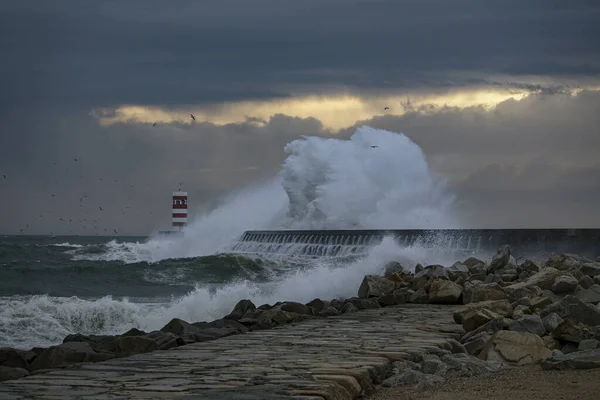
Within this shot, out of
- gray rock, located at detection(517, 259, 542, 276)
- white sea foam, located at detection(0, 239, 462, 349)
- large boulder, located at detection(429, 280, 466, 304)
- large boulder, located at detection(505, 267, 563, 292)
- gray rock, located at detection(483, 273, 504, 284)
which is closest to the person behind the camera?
large boulder, located at detection(505, 267, 563, 292)

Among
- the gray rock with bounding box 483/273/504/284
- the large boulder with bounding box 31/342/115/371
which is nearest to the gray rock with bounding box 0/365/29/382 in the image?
the large boulder with bounding box 31/342/115/371

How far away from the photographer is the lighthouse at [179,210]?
44.2 m

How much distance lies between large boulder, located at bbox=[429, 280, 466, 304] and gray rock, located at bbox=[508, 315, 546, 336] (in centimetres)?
366

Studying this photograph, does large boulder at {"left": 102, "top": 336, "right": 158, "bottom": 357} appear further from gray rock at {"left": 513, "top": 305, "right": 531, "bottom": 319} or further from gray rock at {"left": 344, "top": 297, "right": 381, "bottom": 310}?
gray rock at {"left": 344, "top": 297, "right": 381, "bottom": 310}

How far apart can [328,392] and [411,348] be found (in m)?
1.95

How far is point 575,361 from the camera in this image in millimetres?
5930

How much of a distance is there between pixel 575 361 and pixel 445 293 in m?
5.16

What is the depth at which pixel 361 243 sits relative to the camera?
24953 mm

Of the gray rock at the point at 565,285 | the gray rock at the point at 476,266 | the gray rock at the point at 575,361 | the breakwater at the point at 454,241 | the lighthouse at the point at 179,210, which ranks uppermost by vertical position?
the lighthouse at the point at 179,210

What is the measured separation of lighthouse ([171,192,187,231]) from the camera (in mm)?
44250

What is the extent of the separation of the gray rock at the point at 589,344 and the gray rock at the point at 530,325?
48cm

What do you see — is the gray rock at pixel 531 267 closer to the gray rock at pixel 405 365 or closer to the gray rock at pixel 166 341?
the gray rock at pixel 166 341

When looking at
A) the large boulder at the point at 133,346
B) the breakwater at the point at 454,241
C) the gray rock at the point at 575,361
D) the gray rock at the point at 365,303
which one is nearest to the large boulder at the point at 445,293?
the gray rock at the point at 365,303

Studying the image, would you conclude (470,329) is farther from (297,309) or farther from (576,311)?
(297,309)
